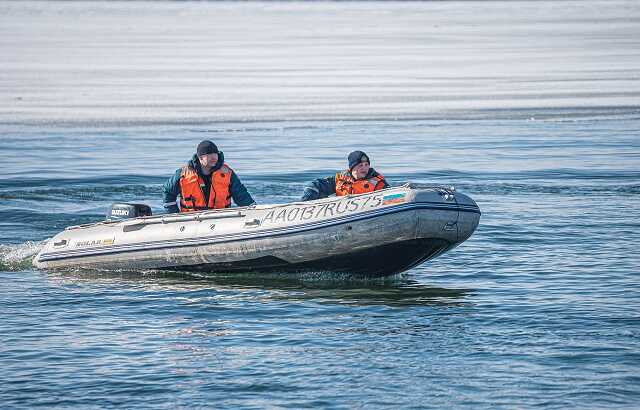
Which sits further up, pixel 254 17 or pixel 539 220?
pixel 254 17

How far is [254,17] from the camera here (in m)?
88.0

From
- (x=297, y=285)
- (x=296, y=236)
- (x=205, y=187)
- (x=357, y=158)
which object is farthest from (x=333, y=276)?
(x=205, y=187)

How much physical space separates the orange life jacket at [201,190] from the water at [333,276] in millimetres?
872

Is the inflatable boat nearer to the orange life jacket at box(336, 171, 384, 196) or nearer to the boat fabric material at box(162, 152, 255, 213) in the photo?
the boat fabric material at box(162, 152, 255, 213)

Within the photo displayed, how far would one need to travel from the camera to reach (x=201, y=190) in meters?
13.6

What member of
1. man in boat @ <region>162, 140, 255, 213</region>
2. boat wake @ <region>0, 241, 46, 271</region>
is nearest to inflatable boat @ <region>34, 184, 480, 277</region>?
man in boat @ <region>162, 140, 255, 213</region>

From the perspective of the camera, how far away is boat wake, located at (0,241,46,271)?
1448 cm

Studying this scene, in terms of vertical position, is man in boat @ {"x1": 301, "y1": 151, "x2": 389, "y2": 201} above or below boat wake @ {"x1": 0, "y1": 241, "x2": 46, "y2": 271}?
above

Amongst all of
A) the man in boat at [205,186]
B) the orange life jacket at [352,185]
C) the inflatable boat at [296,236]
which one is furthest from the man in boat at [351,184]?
the man in boat at [205,186]

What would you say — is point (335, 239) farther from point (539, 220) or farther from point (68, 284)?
point (539, 220)

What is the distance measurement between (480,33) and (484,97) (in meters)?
29.6

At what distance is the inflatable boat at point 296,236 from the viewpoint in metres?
12.3

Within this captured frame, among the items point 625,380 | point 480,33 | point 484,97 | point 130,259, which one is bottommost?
point 625,380

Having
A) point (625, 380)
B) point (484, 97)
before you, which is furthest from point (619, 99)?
point (625, 380)
